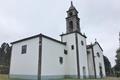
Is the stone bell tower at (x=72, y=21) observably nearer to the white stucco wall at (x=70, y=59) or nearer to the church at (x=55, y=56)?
the church at (x=55, y=56)

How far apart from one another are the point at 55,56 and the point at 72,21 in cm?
914

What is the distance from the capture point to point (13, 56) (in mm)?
23312

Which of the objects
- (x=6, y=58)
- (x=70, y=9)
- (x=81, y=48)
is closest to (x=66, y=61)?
(x=81, y=48)

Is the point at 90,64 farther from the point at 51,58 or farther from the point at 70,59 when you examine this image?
the point at 51,58

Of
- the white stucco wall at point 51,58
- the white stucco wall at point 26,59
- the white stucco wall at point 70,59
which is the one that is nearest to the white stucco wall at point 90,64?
the white stucco wall at point 70,59

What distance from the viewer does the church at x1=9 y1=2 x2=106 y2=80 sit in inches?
776

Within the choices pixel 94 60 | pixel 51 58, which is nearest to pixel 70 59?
pixel 51 58

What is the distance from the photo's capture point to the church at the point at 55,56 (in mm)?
19703

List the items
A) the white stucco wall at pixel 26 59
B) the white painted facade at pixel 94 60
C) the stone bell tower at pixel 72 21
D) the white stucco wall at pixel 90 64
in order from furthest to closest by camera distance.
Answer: the white painted facade at pixel 94 60 < the white stucco wall at pixel 90 64 < the stone bell tower at pixel 72 21 < the white stucco wall at pixel 26 59

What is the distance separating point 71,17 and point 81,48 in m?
6.79

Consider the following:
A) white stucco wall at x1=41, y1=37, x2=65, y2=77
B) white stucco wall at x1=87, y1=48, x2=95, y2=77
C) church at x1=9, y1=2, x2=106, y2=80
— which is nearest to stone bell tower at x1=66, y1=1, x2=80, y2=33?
church at x1=9, y1=2, x2=106, y2=80

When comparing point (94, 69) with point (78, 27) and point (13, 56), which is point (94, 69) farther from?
point (13, 56)

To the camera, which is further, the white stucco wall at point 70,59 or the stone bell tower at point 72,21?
the stone bell tower at point 72,21

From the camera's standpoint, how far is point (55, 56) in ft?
72.7
